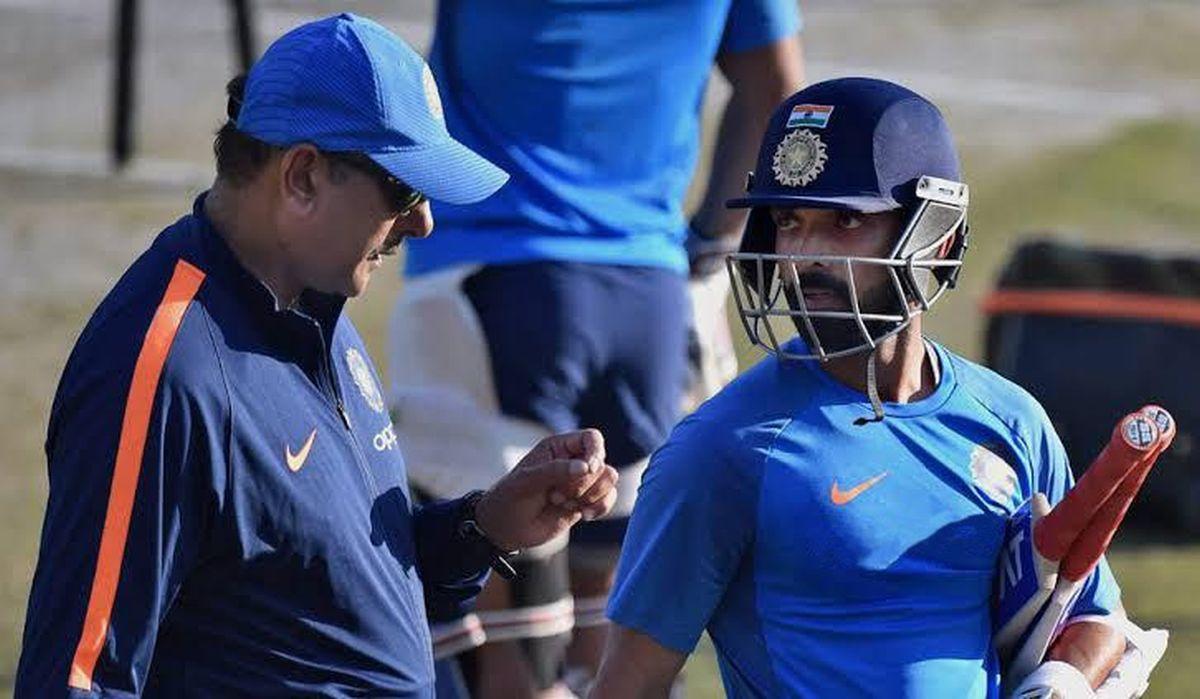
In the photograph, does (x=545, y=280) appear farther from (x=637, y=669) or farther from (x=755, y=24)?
(x=637, y=669)

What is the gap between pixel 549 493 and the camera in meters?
4.31

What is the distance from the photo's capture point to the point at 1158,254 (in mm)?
9430

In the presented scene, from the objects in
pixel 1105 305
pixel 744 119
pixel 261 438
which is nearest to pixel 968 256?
pixel 1105 305

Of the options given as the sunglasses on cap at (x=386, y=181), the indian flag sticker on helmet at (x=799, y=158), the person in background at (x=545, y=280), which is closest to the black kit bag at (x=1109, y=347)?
the person in background at (x=545, y=280)

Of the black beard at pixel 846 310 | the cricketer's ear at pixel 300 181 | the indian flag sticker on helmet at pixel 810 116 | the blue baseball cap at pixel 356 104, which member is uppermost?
the blue baseball cap at pixel 356 104

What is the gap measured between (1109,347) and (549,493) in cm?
529

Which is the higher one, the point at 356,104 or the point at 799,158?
the point at 356,104

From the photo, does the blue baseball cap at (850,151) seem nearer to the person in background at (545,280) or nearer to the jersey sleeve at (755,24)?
the person in background at (545,280)

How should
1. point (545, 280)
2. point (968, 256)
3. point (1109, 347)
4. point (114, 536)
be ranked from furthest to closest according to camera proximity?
point (968, 256) → point (1109, 347) → point (545, 280) → point (114, 536)

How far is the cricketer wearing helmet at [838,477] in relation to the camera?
4207mm

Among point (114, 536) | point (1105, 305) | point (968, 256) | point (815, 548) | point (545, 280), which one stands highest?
point (114, 536)

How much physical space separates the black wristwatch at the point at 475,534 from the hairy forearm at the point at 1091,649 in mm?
940

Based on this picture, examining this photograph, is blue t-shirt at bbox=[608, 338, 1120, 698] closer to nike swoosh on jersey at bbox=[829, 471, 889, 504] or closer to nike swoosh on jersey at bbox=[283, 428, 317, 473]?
nike swoosh on jersey at bbox=[829, 471, 889, 504]

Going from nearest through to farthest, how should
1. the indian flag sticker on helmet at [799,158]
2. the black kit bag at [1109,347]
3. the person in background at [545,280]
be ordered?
the indian flag sticker on helmet at [799,158] → the person in background at [545,280] → the black kit bag at [1109,347]
